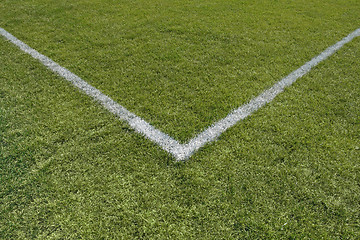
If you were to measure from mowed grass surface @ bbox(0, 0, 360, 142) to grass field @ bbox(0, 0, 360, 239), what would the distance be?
0.07 feet

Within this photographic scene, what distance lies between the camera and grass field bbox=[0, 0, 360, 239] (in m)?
1.64

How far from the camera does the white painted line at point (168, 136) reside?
2098mm

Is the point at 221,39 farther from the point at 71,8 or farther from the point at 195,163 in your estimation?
the point at 71,8

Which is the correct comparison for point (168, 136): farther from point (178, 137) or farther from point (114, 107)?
point (114, 107)

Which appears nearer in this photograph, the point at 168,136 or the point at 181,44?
the point at 168,136

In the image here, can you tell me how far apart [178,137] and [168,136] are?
0.09 meters

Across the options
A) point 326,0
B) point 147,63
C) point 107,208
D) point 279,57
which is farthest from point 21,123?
point 326,0

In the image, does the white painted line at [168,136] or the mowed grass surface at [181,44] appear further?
the mowed grass surface at [181,44]

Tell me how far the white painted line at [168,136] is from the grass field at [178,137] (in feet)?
0.21

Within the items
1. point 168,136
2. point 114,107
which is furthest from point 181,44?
point 168,136

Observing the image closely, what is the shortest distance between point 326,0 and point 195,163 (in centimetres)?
502

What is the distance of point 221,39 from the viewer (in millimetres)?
3621

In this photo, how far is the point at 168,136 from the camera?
217cm

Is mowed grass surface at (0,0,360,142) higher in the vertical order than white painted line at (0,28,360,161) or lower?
higher
